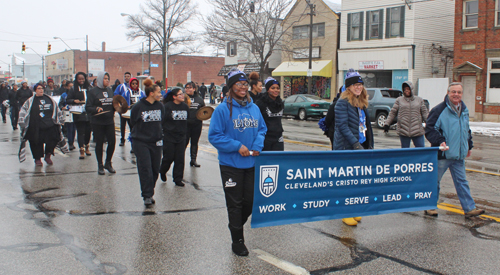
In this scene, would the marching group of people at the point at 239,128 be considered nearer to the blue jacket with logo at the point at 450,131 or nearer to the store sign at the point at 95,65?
the blue jacket with logo at the point at 450,131

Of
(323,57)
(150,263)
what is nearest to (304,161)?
(150,263)

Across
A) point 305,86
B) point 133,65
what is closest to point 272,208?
A: point 305,86

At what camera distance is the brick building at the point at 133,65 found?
7450 cm

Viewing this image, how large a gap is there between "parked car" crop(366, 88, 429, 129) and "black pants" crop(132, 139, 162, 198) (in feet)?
48.4

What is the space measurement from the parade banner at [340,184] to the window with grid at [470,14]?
72.7 ft

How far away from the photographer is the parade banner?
4676mm

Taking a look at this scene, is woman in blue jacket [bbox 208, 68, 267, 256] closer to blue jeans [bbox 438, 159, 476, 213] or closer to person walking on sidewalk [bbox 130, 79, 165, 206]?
person walking on sidewalk [bbox 130, 79, 165, 206]

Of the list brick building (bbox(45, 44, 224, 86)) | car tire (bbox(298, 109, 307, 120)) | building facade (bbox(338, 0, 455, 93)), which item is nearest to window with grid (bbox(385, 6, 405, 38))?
building facade (bbox(338, 0, 455, 93))

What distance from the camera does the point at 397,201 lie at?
213 inches

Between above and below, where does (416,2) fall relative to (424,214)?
above

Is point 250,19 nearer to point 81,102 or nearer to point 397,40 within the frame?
point 397,40

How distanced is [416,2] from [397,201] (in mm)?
26253

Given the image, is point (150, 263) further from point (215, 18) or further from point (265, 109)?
point (215, 18)

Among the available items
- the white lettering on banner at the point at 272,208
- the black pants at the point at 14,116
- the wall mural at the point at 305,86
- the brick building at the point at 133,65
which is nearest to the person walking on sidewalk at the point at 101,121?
the white lettering on banner at the point at 272,208
